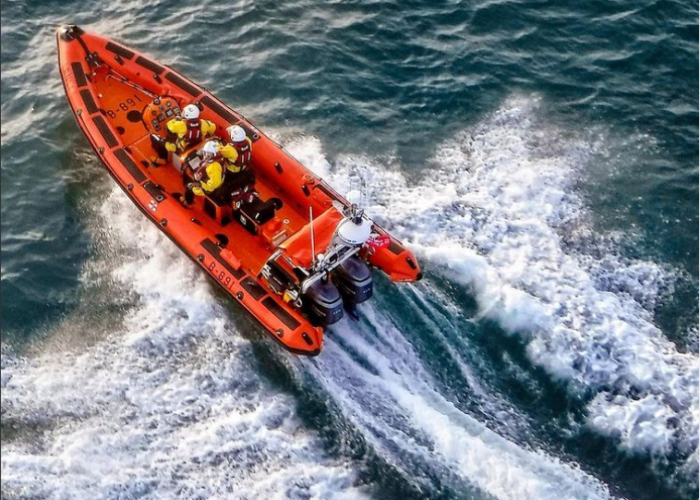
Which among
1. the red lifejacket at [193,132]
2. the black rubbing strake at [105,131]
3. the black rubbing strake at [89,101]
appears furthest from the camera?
the black rubbing strake at [89,101]

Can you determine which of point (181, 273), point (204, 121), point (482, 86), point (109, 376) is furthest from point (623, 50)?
point (109, 376)

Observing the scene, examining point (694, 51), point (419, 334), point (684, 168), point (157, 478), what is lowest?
point (157, 478)

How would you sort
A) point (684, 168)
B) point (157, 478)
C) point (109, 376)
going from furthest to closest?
point (684, 168), point (109, 376), point (157, 478)

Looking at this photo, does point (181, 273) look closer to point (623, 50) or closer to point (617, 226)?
point (617, 226)

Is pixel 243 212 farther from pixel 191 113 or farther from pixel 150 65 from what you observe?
pixel 150 65

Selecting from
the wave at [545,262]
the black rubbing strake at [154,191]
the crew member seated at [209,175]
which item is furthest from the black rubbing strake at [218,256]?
the wave at [545,262]

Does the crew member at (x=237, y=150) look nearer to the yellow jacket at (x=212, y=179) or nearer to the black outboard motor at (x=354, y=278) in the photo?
the yellow jacket at (x=212, y=179)

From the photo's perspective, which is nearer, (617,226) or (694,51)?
(617,226)
